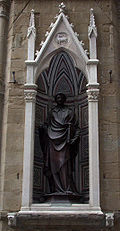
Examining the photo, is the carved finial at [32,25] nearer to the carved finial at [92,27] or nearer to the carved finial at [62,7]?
the carved finial at [62,7]

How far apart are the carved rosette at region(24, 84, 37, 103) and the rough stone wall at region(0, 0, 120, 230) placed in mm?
161

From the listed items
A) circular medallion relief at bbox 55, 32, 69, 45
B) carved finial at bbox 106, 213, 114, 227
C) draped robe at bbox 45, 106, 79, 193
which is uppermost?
circular medallion relief at bbox 55, 32, 69, 45

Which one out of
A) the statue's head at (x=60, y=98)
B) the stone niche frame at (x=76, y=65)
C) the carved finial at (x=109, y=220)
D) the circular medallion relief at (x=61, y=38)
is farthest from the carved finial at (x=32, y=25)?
the carved finial at (x=109, y=220)

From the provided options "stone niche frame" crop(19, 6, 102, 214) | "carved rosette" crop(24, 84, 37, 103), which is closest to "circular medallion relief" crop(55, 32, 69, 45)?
"stone niche frame" crop(19, 6, 102, 214)

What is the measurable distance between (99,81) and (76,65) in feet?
2.10

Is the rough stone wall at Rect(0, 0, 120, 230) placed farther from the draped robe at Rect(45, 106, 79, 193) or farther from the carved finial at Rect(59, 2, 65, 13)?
the draped robe at Rect(45, 106, 79, 193)

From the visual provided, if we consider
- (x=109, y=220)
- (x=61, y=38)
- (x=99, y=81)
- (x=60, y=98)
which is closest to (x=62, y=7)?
(x=61, y=38)

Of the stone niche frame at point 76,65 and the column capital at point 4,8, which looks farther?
the column capital at point 4,8

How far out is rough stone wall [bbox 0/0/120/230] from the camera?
309 inches

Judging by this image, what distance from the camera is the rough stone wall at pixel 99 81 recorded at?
7.85m

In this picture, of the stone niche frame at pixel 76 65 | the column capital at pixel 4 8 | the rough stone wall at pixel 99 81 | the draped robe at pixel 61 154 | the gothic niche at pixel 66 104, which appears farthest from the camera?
the column capital at pixel 4 8

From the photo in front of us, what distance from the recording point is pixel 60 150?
8344mm

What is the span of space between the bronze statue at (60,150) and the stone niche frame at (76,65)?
19.4 inches

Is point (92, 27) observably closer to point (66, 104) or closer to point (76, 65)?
point (76, 65)
